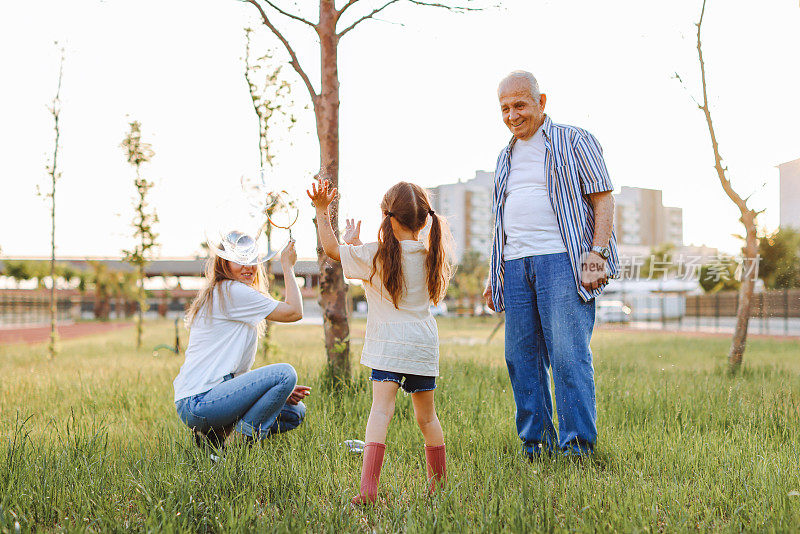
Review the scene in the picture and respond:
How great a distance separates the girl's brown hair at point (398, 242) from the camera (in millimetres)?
2791

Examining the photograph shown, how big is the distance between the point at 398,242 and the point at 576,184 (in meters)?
1.06

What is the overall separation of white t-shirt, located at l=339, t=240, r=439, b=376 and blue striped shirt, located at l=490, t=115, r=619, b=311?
81cm

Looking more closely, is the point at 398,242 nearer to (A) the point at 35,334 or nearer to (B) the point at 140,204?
(B) the point at 140,204

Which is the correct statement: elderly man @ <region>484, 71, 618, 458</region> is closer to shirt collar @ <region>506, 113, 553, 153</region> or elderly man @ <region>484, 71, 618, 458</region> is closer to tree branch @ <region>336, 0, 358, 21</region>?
shirt collar @ <region>506, 113, 553, 153</region>

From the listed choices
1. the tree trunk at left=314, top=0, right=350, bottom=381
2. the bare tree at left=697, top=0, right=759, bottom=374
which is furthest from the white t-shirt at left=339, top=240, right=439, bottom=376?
the bare tree at left=697, top=0, right=759, bottom=374

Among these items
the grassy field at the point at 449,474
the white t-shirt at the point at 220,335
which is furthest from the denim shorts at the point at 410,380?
the white t-shirt at the point at 220,335

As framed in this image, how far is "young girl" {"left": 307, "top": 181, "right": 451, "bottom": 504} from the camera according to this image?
108 inches

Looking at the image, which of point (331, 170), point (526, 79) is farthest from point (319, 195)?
point (331, 170)

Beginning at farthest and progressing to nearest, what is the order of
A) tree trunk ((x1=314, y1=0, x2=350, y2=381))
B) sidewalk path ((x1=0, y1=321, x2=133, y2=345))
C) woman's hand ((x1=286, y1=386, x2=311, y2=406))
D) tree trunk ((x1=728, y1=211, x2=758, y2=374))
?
sidewalk path ((x1=0, y1=321, x2=133, y2=345)), tree trunk ((x1=728, y1=211, x2=758, y2=374)), tree trunk ((x1=314, y1=0, x2=350, y2=381)), woman's hand ((x1=286, y1=386, x2=311, y2=406))

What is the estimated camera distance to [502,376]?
5961 mm

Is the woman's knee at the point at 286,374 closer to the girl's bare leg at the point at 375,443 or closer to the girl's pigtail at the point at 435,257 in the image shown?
the girl's bare leg at the point at 375,443

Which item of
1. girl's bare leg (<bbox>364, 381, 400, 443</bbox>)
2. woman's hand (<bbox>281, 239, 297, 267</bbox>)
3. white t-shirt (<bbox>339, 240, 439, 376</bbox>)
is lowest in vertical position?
girl's bare leg (<bbox>364, 381, 400, 443</bbox>)

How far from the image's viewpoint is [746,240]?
821 centimetres

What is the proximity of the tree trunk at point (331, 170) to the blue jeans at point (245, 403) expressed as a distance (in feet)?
6.03
